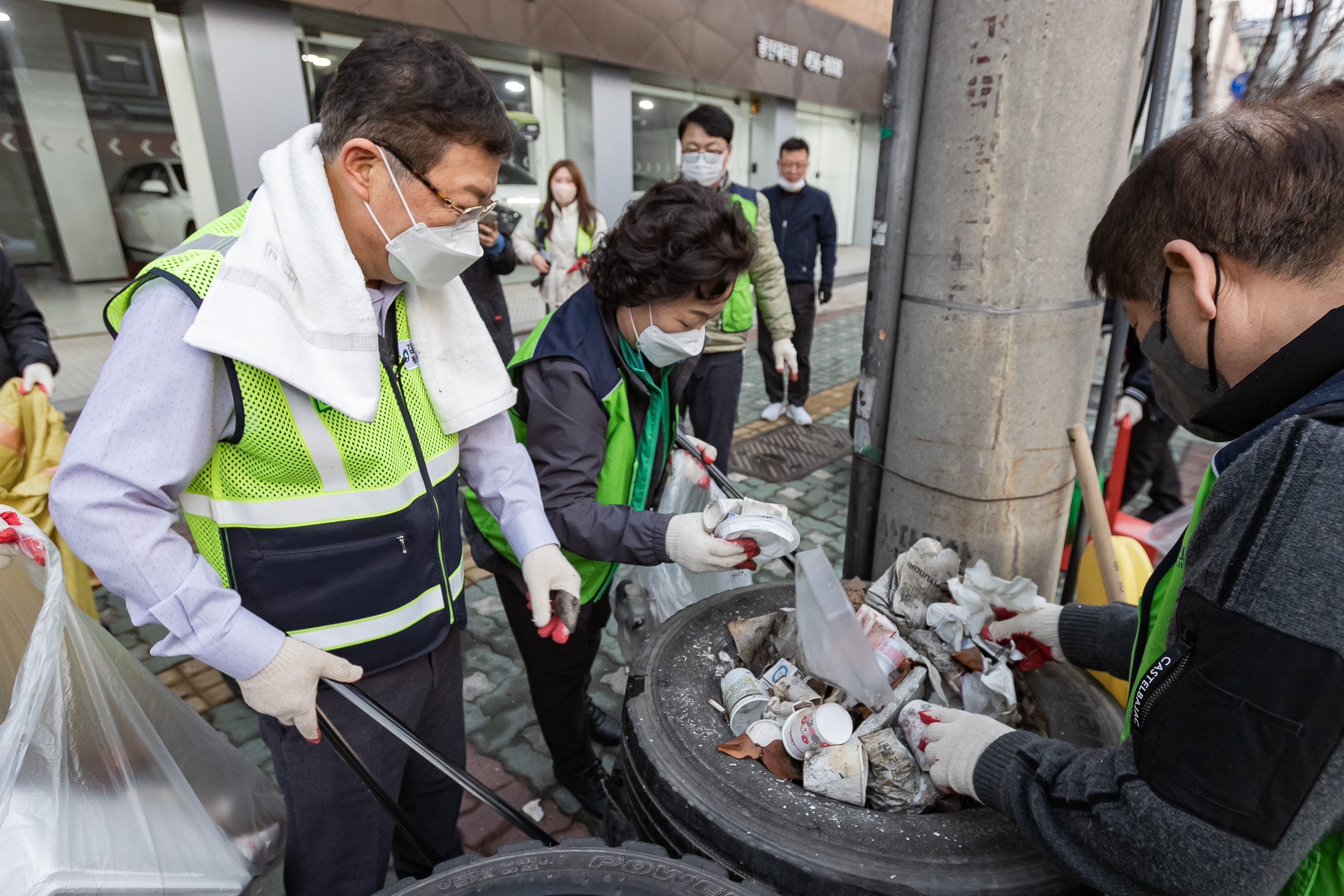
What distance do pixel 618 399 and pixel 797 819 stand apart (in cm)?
106

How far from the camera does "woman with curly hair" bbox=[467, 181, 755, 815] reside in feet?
6.04

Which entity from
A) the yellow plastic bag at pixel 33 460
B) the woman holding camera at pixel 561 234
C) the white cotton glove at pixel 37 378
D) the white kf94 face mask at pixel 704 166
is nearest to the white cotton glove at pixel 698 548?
the yellow plastic bag at pixel 33 460

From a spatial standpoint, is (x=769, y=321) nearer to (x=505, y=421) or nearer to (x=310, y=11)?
(x=505, y=421)

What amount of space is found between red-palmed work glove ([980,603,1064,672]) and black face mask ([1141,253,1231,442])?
0.64 meters

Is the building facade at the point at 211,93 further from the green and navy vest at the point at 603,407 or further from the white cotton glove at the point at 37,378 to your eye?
the green and navy vest at the point at 603,407

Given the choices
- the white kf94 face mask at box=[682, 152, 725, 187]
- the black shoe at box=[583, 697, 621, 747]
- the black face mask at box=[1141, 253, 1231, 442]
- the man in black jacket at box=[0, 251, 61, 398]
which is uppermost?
the white kf94 face mask at box=[682, 152, 725, 187]

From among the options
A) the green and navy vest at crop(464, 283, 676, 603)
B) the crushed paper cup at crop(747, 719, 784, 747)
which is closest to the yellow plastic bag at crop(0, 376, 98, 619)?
the green and navy vest at crop(464, 283, 676, 603)

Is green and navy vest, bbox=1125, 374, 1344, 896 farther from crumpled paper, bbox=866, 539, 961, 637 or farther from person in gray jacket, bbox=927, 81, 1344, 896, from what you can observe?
crumpled paper, bbox=866, 539, 961, 637

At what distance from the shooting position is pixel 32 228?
6371 mm

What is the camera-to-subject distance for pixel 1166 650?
3.16ft

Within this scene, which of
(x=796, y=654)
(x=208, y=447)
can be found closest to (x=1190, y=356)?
(x=796, y=654)

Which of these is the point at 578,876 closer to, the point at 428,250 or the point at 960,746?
the point at 960,746

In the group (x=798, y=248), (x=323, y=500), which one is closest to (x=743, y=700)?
(x=323, y=500)

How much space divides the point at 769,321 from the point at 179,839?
3762 millimetres
